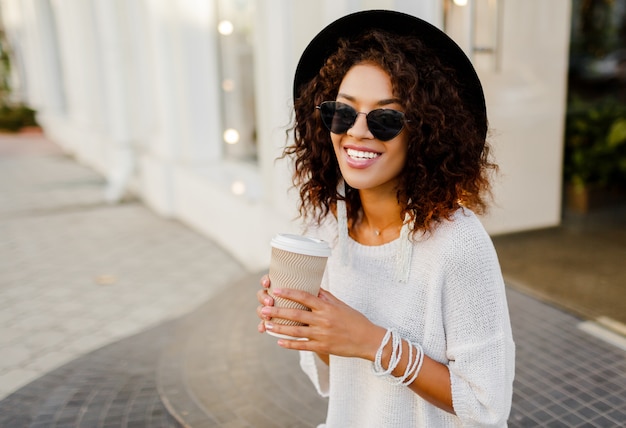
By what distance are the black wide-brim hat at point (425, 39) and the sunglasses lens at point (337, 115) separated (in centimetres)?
21

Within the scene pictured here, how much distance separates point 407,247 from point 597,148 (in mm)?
5686

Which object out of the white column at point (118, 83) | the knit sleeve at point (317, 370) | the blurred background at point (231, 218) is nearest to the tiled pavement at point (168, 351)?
the blurred background at point (231, 218)

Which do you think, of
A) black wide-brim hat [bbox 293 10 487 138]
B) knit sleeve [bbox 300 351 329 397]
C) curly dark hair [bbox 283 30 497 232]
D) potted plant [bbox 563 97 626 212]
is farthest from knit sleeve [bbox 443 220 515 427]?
potted plant [bbox 563 97 626 212]

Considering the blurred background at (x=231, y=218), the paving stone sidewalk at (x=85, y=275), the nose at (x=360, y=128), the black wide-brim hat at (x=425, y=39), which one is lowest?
the paving stone sidewalk at (x=85, y=275)

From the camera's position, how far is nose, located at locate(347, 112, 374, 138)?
1.44 m

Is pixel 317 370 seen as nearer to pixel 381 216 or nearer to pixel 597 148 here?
pixel 381 216

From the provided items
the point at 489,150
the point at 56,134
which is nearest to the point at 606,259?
the point at 489,150

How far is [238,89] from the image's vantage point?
6.89 m

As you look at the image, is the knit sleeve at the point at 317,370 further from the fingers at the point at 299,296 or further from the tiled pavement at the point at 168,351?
the tiled pavement at the point at 168,351

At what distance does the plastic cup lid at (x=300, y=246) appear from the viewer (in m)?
1.32

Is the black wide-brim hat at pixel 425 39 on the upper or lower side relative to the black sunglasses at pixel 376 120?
upper

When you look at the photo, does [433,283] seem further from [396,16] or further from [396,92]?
[396,16]

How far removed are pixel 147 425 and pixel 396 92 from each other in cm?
233

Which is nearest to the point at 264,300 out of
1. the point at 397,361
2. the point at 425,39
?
the point at 397,361
